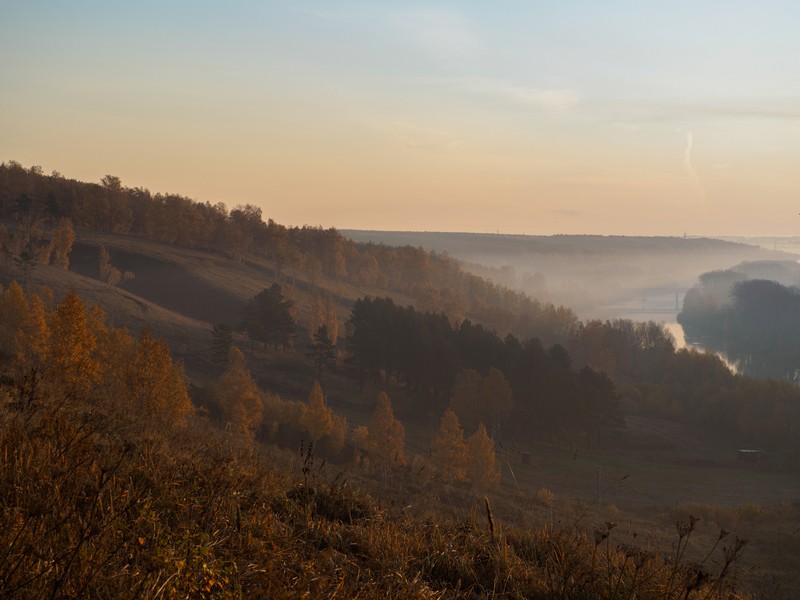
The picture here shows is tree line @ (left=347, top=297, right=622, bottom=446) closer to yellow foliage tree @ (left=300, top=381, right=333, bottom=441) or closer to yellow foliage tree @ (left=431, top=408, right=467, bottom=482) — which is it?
yellow foliage tree @ (left=431, top=408, right=467, bottom=482)

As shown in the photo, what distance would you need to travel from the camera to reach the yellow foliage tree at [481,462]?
49500mm

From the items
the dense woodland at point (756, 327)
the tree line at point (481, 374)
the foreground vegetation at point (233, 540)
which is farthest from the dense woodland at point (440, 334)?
the foreground vegetation at point (233, 540)

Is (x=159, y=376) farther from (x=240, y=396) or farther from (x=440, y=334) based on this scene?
(x=440, y=334)

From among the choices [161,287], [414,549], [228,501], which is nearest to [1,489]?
[228,501]

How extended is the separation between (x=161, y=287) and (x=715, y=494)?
3129 inches

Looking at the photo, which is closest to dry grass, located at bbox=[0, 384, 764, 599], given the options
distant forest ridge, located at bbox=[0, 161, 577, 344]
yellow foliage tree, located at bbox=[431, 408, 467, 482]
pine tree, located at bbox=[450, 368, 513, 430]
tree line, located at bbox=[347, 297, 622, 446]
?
yellow foliage tree, located at bbox=[431, 408, 467, 482]

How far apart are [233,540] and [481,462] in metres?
46.9

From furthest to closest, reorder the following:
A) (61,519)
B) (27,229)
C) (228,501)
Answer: (27,229) < (228,501) < (61,519)

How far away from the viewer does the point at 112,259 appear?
104688mm

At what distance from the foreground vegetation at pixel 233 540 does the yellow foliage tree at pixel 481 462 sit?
44.3 metres

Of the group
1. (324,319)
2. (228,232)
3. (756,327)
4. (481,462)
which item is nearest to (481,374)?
(481,462)

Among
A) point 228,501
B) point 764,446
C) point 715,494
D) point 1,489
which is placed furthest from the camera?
point 764,446

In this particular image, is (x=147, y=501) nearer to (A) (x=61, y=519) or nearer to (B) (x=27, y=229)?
(A) (x=61, y=519)

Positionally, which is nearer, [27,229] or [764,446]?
[764,446]
